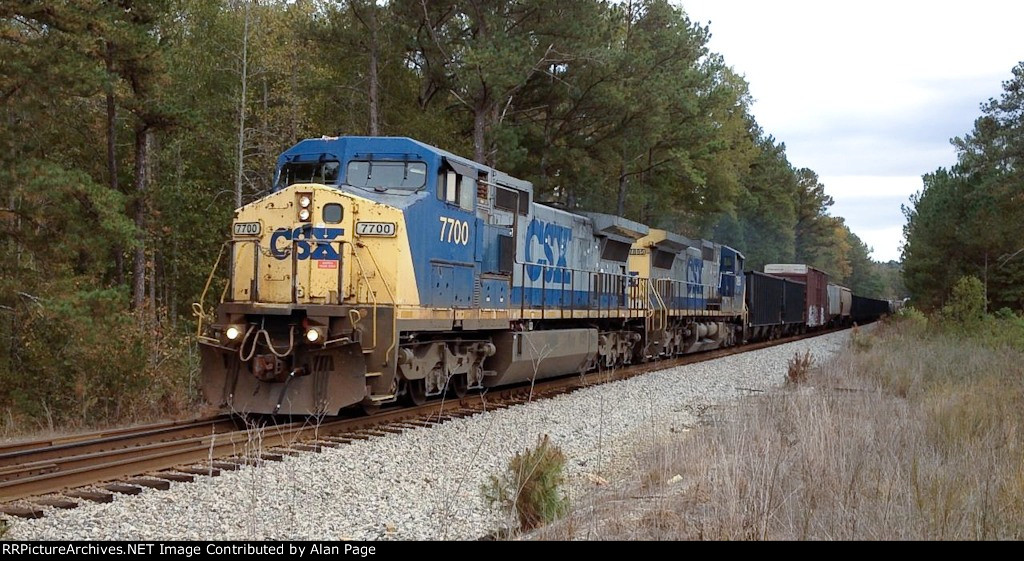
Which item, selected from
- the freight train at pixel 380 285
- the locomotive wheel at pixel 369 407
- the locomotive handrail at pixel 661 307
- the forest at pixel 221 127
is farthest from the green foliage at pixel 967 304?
the locomotive wheel at pixel 369 407

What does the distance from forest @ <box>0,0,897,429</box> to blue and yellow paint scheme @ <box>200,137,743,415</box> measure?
13.4ft

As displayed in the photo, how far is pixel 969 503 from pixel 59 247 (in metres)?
14.5

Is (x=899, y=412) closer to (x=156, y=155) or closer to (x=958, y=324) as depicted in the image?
(x=958, y=324)

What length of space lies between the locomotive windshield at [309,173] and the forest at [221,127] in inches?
172

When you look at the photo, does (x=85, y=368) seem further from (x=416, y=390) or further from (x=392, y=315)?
(x=392, y=315)

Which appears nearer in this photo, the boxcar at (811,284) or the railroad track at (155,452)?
the railroad track at (155,452)

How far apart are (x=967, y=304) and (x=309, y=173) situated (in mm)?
23153

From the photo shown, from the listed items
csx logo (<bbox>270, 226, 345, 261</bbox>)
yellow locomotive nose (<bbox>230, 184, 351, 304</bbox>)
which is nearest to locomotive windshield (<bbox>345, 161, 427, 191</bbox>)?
yellow locomotive nose (<bbox>230, 184, 351, 304</bbox>)

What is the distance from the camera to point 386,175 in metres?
10.4

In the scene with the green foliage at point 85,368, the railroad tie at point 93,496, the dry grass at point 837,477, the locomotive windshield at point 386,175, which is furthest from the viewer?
the green foliage at point 85,368

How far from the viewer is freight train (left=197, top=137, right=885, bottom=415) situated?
9.27 metres

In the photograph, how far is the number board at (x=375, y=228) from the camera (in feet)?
31.3

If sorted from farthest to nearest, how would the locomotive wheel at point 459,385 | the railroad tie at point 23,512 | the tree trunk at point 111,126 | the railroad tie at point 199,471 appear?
1. the tree trunk at point 111,126
2. the locomotive wheel at point 459,385
3. the railroad tie at point 199,471
4. the railroad tie at point 23,512

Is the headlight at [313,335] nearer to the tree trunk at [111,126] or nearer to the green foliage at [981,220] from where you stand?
the tree trunk at [111,126]
